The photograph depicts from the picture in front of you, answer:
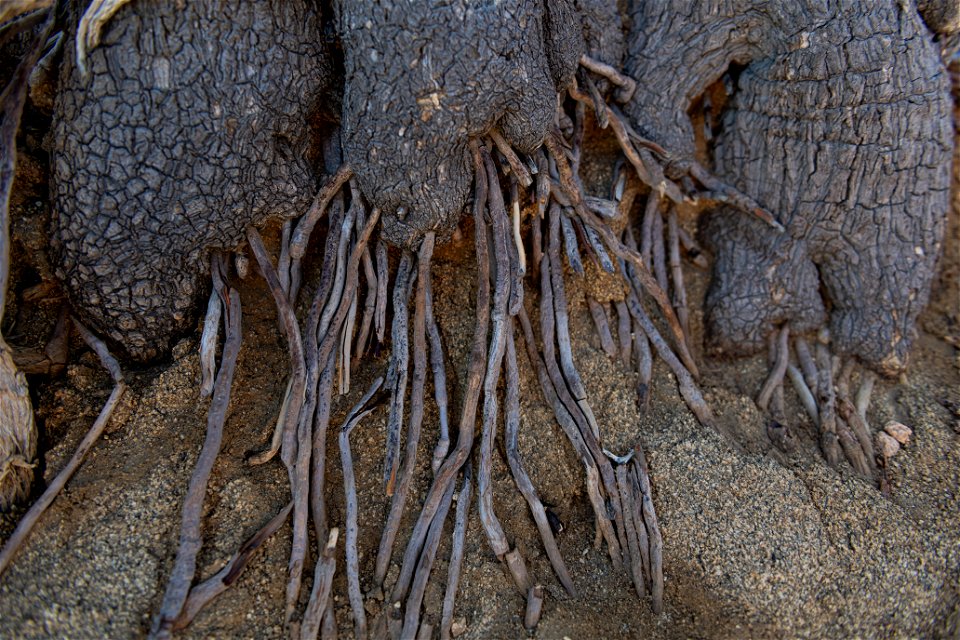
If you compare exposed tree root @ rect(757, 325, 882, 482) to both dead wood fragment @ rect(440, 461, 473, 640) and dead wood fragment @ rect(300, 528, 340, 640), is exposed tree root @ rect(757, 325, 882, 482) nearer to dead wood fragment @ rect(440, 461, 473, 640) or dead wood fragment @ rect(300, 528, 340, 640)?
dead wood fragment @ rect(440, 461, 473, 640)

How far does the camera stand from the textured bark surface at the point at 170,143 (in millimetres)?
2031

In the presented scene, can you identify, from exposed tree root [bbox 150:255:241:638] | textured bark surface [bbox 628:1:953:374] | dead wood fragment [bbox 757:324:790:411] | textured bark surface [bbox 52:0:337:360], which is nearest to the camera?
exposed tree root [bbox 150:255:241:638]

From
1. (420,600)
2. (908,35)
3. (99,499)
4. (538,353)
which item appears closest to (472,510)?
(420,600)

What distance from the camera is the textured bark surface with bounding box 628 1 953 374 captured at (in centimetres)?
256

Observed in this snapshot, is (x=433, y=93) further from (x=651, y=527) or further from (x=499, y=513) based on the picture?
(x=651, y=527)

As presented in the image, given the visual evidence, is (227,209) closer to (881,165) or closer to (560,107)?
(560,107)

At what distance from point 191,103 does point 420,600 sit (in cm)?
172

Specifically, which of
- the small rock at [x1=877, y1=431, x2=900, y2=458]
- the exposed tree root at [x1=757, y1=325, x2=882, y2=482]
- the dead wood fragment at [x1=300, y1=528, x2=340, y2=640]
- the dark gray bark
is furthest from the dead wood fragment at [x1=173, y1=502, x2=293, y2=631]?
the small rock at [x1=877, y1=431, x2=900, y2=458]

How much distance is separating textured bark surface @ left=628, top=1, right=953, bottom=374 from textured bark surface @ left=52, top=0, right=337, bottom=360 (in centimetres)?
143

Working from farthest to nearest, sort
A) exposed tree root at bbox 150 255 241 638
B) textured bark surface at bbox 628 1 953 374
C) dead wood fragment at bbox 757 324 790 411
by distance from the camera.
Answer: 1. dead wood fragment at bbox 757 324 790 411
2. textured bark surface at bbox 628 1 953 374
3. exposed tree root at bbox 150 255 241 638

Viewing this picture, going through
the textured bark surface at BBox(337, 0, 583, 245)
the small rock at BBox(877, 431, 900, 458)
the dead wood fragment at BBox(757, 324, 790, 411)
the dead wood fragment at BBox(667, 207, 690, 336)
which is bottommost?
the small rock at BBox(877, 431, 900, 458)

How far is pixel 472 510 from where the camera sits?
2.30 metres

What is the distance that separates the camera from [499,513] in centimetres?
232

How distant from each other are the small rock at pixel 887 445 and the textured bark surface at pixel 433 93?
71.0 inches
